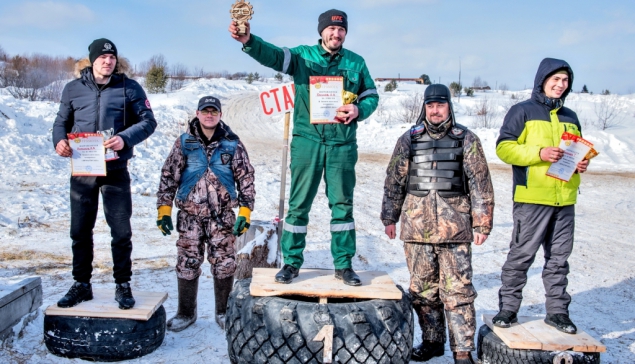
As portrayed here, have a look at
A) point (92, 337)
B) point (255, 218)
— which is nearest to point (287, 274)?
point (92, 337)

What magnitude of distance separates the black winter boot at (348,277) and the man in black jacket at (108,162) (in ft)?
5.39

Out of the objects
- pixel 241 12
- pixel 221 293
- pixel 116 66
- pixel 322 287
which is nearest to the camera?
pixel 322 287

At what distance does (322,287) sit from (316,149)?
3.36 ft

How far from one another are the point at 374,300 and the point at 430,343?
979mm

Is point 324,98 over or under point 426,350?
over

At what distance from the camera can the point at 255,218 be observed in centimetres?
831

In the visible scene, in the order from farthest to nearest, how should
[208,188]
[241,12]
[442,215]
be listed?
[208,188]
[442,215]
[241,12]

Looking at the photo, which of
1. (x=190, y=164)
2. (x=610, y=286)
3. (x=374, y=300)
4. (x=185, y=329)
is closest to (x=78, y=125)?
(x=190, y=164)

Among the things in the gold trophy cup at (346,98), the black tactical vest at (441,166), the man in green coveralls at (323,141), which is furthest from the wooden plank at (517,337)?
the gold trophy cup at (346,98)

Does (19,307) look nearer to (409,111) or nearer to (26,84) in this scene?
(409,111)

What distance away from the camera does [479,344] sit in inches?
155

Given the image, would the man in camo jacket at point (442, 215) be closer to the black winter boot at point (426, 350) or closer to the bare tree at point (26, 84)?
the black winter boot at point (426, 350)

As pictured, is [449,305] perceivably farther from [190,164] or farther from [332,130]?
[190,164]

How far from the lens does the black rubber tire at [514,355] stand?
140 inches
